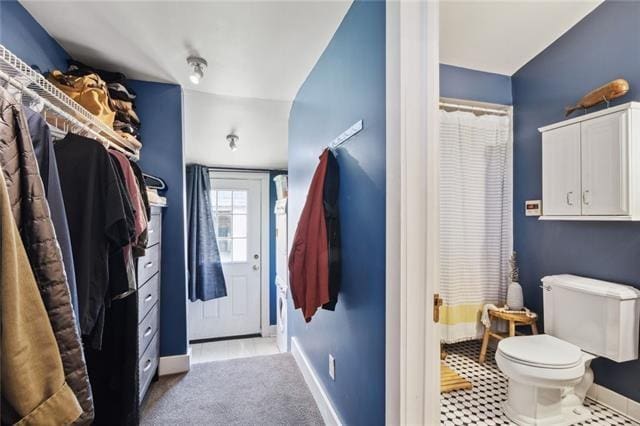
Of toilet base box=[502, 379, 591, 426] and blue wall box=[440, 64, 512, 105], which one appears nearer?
toilet base box=[502, 379, 591, 426]

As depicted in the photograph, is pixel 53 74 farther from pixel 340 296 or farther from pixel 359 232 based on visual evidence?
pixel 340 296

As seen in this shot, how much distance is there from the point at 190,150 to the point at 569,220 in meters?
3.68

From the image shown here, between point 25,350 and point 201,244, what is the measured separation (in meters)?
3.65

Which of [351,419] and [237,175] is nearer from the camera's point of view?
[351,419]

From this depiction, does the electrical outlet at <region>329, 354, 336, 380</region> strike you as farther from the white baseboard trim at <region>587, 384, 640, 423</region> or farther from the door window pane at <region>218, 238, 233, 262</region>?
the door window pane at <region>218, 238, 233, 262</region>

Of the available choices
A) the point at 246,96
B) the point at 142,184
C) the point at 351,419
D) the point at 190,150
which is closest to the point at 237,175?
the point at 190,150

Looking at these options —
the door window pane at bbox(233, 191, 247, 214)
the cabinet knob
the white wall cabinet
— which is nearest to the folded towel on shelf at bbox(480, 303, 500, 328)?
the white wall cabinet

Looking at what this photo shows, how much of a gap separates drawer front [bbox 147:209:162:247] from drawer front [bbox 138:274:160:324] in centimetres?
26

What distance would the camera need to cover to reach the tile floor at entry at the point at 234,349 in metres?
3.75

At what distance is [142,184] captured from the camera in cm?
159

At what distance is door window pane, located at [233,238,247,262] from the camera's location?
14.1ft

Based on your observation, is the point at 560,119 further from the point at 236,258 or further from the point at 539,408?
the point at 236,258

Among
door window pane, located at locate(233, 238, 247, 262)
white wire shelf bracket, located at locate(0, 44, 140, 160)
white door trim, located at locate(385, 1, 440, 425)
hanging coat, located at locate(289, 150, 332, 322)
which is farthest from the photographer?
door window pane, located at locate(233, 238, 247, 262)

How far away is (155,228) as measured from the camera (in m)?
2.09
